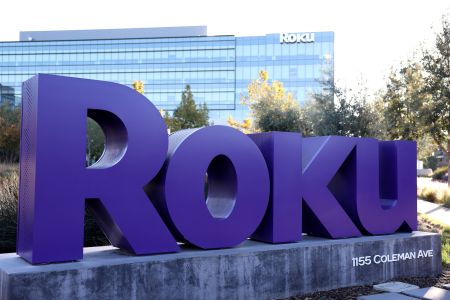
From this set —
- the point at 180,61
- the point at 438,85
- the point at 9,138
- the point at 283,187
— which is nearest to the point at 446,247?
the point at 283,187

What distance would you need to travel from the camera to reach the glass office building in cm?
6638

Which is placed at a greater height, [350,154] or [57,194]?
[350,154]

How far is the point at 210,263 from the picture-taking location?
17.3 feet

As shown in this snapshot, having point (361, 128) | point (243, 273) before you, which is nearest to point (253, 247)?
point (243, 273)

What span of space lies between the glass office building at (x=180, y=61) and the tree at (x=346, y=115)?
47.8 m

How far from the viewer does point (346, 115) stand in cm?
1672

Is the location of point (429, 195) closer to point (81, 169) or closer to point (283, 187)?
point (283, 187)

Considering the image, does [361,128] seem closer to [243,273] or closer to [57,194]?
[243,273]

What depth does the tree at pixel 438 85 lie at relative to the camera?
19.0 m

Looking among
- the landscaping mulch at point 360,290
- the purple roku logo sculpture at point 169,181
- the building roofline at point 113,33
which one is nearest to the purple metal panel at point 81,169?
the purple roku logo sculpture at point 169,181

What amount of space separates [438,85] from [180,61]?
177 ft

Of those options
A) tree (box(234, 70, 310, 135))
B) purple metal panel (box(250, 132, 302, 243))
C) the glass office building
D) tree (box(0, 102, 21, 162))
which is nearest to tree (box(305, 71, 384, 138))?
tree (box(234, 70, 310, 135))

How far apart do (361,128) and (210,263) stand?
40.6ft

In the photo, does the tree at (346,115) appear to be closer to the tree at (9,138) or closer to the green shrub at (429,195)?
the green shrub at (429,195)
